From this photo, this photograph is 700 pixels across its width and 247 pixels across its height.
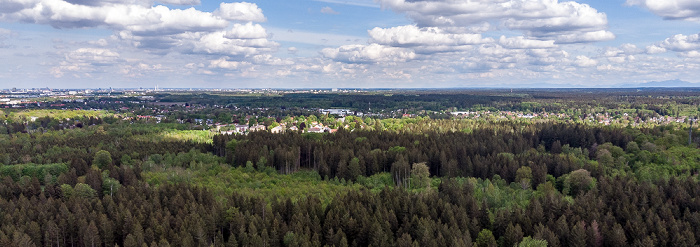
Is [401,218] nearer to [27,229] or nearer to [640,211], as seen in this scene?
[640,211]

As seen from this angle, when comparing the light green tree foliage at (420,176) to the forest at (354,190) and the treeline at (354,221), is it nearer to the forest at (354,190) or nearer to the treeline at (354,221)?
the forest at (354,190)

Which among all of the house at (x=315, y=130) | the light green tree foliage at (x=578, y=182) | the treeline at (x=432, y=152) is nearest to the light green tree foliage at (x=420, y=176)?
the treeline at (x=432, y=152)

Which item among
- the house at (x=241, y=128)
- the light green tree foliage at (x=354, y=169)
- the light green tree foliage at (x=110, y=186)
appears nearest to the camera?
the light green tree foliage at (x=110, y=186)

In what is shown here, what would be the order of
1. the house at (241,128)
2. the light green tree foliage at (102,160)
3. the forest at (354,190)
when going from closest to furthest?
the forest at (354,190), the light green tree foliage at (102,160), the house at (241,128)

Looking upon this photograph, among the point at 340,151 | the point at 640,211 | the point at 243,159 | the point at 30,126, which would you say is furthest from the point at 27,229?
the point at 30,126

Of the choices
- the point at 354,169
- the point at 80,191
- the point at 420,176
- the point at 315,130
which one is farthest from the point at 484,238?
Result: the point at 315,130

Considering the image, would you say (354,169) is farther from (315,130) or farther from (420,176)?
(315,130)
